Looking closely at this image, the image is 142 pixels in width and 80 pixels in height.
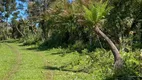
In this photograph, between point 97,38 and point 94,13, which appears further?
point 97,38

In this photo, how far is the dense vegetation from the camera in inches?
548

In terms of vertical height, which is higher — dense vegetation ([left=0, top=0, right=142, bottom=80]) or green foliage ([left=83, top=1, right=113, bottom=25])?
green foliage ([left=83, top=1, right=113, bottom=25])

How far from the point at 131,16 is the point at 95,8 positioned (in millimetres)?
8690

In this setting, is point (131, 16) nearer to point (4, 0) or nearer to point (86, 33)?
point (86, 33)

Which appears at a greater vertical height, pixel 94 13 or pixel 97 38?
pixel 94 13

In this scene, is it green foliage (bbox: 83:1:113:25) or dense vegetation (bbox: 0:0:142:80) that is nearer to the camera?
dense vegetation (bbox: 0:0:142:80)

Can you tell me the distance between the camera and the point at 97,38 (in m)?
26.9

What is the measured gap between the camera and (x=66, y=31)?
1312 inches

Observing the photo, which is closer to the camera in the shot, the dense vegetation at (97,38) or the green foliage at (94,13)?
the dense vegetation at (97,38)

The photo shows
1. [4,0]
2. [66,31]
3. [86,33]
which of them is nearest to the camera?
[86,33]

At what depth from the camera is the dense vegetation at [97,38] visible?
13914mm

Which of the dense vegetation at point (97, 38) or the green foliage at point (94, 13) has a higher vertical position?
the green foliage at point (94, 13)

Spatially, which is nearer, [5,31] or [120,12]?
[120,12]

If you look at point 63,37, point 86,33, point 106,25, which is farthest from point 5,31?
point 106,25
